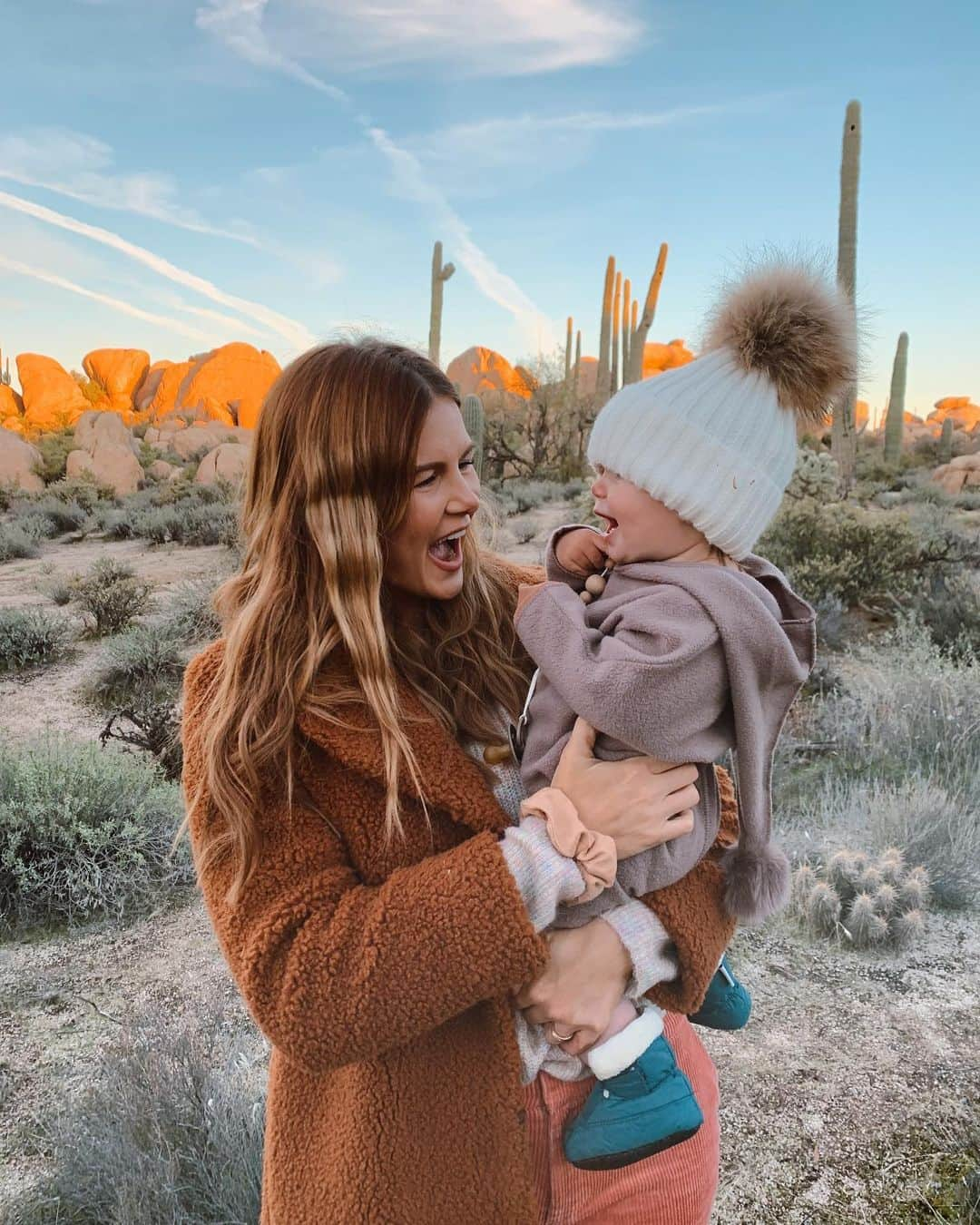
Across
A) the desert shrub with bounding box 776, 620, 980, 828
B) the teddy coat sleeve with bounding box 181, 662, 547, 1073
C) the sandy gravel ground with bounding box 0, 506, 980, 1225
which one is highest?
the teddy coat sleeve with bounding box 181, 662, 547, 1073

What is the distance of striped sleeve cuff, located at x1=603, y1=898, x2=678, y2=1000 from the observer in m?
1.34

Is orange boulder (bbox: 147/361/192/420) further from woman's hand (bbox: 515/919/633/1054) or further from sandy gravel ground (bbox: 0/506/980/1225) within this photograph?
woman's hand (bbox: 515/919/633/1054)

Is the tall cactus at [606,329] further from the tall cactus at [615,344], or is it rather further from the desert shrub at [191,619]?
the desert shrub at [191,619]

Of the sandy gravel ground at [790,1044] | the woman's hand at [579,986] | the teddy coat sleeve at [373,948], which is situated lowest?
the sandy gravel ground at [790,1044]

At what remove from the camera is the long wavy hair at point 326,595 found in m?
1.31

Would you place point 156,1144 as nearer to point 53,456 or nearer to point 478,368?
point 53,456

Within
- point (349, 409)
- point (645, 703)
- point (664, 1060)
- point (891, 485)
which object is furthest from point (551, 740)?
point (891, 485)

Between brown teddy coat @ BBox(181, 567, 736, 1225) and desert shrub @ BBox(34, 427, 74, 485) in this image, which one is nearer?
brown teddy coat @ BBox(181, 567, 736, 1225)

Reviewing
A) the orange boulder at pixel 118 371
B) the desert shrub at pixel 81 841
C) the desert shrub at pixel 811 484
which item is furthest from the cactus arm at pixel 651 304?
the orange boulder at pixel 118 371

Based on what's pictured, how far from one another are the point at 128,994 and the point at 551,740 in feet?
9.36

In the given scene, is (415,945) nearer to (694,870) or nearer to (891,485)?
(694,870)

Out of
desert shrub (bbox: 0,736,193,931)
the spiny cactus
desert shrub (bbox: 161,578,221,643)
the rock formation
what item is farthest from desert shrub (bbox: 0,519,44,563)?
the spiny cactus

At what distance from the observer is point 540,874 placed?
4.03 ft

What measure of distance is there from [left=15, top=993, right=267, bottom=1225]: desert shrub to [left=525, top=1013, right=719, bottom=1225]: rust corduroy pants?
1.30 metres
